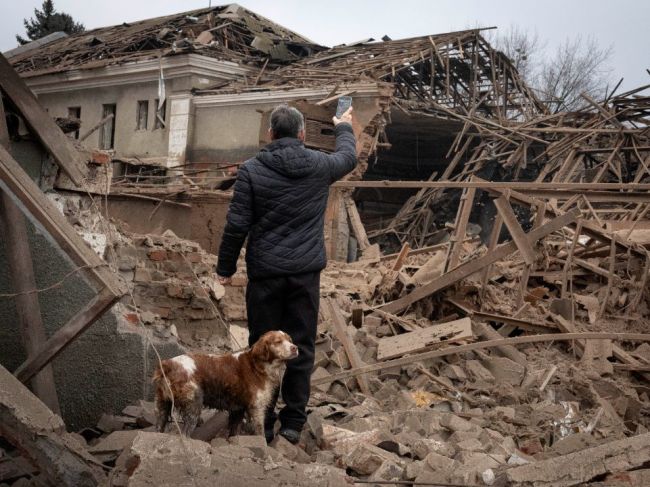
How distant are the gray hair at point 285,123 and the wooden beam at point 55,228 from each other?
48.8 inches

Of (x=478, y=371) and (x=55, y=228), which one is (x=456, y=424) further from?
(x=55, y=228)

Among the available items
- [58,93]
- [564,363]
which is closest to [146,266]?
[564,363]

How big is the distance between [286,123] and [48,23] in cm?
4990

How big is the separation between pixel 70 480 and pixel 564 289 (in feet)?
22.9

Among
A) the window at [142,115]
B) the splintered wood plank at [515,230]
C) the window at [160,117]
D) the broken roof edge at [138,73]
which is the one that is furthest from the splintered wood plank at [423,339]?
the window at [142,115]

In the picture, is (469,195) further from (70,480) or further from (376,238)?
(376,238)

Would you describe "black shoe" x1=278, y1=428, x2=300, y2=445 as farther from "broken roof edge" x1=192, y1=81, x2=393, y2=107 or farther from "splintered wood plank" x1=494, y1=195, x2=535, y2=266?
"broken roof edge" x1=192, y1=81, x2=393, y2=107

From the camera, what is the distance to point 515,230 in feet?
25.8

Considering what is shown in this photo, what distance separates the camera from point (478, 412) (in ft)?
21.4

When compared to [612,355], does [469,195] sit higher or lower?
higher

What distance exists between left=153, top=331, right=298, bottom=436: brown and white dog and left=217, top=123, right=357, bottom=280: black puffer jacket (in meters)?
0.44

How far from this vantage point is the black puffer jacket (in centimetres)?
441

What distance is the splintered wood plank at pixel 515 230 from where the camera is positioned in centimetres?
782

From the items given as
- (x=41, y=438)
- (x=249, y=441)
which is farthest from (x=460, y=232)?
(x=41, y=438)
